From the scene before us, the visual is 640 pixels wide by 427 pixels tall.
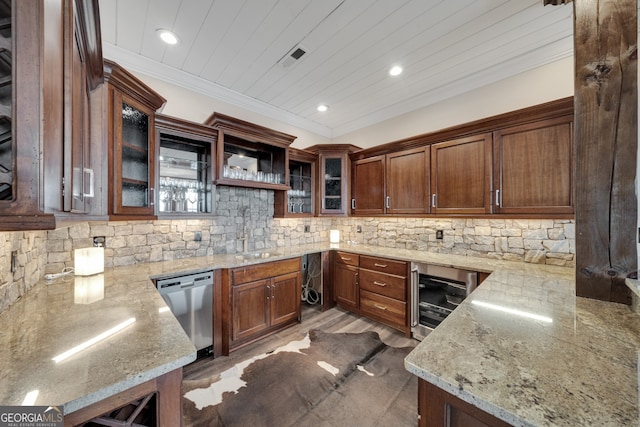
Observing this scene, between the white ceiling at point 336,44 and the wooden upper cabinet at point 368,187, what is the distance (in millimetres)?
945

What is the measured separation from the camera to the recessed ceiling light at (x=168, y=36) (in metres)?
2.03

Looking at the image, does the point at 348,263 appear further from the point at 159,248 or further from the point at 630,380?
the point at 630,380

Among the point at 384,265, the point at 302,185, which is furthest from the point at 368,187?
the point at 384,265

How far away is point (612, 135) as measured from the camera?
4.19 ft

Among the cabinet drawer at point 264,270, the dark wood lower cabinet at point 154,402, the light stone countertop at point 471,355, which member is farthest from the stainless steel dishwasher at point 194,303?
the dark wood lower cabinet at point 154,402

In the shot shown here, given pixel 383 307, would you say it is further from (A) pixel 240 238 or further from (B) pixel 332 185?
(A) pixel 240 238

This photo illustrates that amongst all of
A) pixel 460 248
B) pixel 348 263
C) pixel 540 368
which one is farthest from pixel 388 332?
pixel 540 368

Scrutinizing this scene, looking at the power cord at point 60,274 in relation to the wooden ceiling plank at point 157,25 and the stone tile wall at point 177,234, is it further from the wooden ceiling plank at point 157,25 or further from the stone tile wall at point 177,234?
the wooden ceiling plank at point 157,25

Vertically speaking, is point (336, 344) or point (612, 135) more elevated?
point (612, 135)

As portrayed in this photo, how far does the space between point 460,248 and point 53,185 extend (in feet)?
11.3

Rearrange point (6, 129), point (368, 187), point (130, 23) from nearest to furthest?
1. point (6, 129)
2. point (130, 23)
3. point (368, 187)

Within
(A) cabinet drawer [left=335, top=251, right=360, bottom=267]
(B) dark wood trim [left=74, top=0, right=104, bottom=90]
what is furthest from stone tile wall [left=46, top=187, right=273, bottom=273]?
(B) dark wood trim [left=74, top=0, right=104, bottom=90]

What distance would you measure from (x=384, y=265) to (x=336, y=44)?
2.44 metres

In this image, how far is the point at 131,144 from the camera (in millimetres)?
2031
